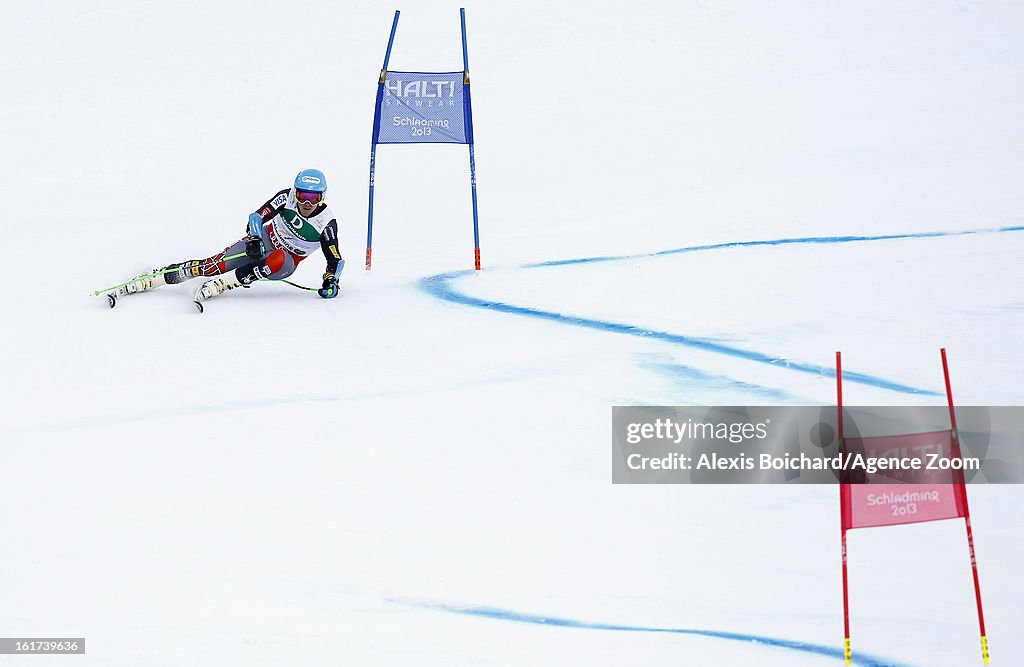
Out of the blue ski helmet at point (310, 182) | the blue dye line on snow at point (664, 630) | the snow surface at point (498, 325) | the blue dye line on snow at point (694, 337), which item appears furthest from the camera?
the blue ski helmet at point (310, 182)

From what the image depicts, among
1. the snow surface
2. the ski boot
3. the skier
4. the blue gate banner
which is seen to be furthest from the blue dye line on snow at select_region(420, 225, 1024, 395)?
the ski boot

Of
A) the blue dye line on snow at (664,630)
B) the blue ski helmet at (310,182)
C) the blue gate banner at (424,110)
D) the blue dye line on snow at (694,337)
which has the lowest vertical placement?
the blue dye line on snow at (664,630)

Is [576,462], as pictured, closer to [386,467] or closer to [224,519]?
[386,467]

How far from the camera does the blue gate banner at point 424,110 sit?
8.05 m

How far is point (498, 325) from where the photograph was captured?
7230 mm


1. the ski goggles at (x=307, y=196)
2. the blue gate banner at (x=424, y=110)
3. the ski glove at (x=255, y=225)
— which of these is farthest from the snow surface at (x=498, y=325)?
the blue gate banner at (x=424, y=110)

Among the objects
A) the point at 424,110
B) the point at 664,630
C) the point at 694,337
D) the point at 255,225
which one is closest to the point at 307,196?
the point at 255,225

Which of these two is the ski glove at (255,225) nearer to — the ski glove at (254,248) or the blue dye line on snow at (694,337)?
the ski glove at (254,248)

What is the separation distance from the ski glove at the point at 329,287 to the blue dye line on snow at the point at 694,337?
64 centimetres

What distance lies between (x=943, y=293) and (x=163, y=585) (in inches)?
209

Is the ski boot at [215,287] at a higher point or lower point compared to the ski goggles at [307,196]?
lower

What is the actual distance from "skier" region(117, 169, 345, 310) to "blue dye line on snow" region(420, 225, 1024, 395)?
0.81 meters

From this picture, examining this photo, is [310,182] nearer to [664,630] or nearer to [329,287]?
[329,287]

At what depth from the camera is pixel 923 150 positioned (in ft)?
34.7
